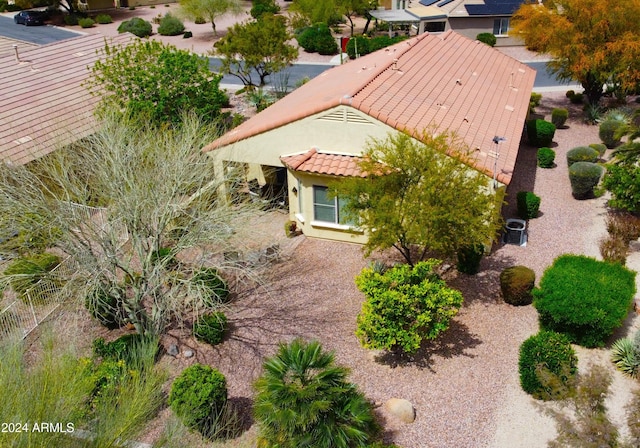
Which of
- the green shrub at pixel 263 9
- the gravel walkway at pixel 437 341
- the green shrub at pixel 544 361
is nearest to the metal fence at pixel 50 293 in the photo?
the gravel walkway at pixel 437 341

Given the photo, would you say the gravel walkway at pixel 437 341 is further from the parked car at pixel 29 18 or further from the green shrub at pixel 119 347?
the parked car at pixel 29 18

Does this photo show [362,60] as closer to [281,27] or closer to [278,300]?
[281,27]

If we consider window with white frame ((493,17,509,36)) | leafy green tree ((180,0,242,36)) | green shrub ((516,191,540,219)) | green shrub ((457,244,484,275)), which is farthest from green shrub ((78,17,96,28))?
green shrub ((457,244,484,275))

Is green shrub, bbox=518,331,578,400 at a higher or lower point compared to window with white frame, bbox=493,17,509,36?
lower

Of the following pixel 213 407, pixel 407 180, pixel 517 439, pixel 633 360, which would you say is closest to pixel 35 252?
pixel 213 407

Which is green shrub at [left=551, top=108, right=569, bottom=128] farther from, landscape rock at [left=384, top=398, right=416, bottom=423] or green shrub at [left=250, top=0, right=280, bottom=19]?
green shrub at [left=250, top=0, right=280, bottom=19]

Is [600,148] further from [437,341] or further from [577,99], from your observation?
[437,341]

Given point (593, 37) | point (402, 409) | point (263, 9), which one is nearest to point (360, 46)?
point (263, 9)
